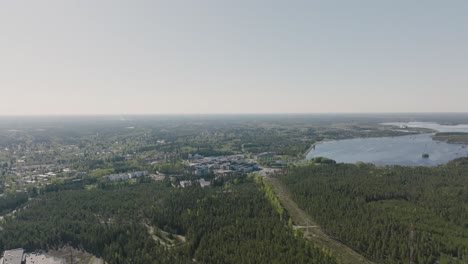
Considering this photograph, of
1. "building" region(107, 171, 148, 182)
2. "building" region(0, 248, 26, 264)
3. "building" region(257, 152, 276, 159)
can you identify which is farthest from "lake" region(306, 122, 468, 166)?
A: "building" region(0, 248, 26, 264)

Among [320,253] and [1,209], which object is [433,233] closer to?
[320,253]

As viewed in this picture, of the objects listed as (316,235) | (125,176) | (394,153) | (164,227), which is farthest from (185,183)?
(394,153)

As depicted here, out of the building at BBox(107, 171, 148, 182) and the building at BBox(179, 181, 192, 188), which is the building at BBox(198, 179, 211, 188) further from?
the building at BBox(107, 171, 148, 182)

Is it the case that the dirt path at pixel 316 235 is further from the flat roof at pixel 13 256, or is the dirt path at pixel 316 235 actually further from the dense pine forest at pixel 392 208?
the flat roof at pixel 13 256

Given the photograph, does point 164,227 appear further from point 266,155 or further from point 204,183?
point 266,155

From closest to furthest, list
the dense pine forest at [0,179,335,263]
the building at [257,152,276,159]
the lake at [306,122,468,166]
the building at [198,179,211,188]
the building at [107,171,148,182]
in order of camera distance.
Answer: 1. the dense pine forest at [0,179,335,263]
2. the building at [198,179,211,188]
3. the building at [107,171,148,182]
4. the lake at [306,122,468,166]
5. the building at [257,152,276,159]

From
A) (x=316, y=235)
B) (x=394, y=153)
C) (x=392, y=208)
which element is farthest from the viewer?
(x=394, y=153)
